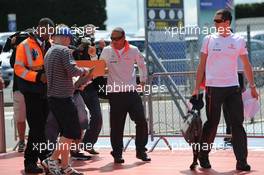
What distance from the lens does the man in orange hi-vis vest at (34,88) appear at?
8742 millimetres

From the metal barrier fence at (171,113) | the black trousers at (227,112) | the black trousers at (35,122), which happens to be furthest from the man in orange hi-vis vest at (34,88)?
the metal barrier fence at (171,113)

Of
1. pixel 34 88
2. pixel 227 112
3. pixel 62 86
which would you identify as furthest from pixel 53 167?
pixel 227 112

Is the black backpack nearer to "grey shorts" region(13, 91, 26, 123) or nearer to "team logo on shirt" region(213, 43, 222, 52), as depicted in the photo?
"team logo on shirt" region(213, 43, 222, 52)

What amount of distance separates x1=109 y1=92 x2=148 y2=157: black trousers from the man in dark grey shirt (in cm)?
138

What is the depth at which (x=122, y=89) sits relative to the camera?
954cm

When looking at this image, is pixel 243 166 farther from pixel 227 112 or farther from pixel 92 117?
pixel 92 117

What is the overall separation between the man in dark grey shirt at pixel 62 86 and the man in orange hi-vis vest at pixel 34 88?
19.9 inches

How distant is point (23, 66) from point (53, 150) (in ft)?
3.63

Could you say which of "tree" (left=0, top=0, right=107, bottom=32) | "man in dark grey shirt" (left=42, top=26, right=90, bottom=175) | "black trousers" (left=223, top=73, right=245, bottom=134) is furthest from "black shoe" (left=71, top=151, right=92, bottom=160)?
"tree" (left=0, top=0, right=107, bottom=32)

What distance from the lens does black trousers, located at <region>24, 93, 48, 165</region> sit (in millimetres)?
8805

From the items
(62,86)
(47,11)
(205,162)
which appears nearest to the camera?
(62,86)

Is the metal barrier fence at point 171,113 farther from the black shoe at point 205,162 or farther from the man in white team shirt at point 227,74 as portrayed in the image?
the man in white team shirt at point 227,74

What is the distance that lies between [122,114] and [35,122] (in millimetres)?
1346

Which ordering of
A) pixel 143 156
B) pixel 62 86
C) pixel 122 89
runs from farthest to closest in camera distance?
pixel 143 156, pixel 122 89, pixel 62 86
